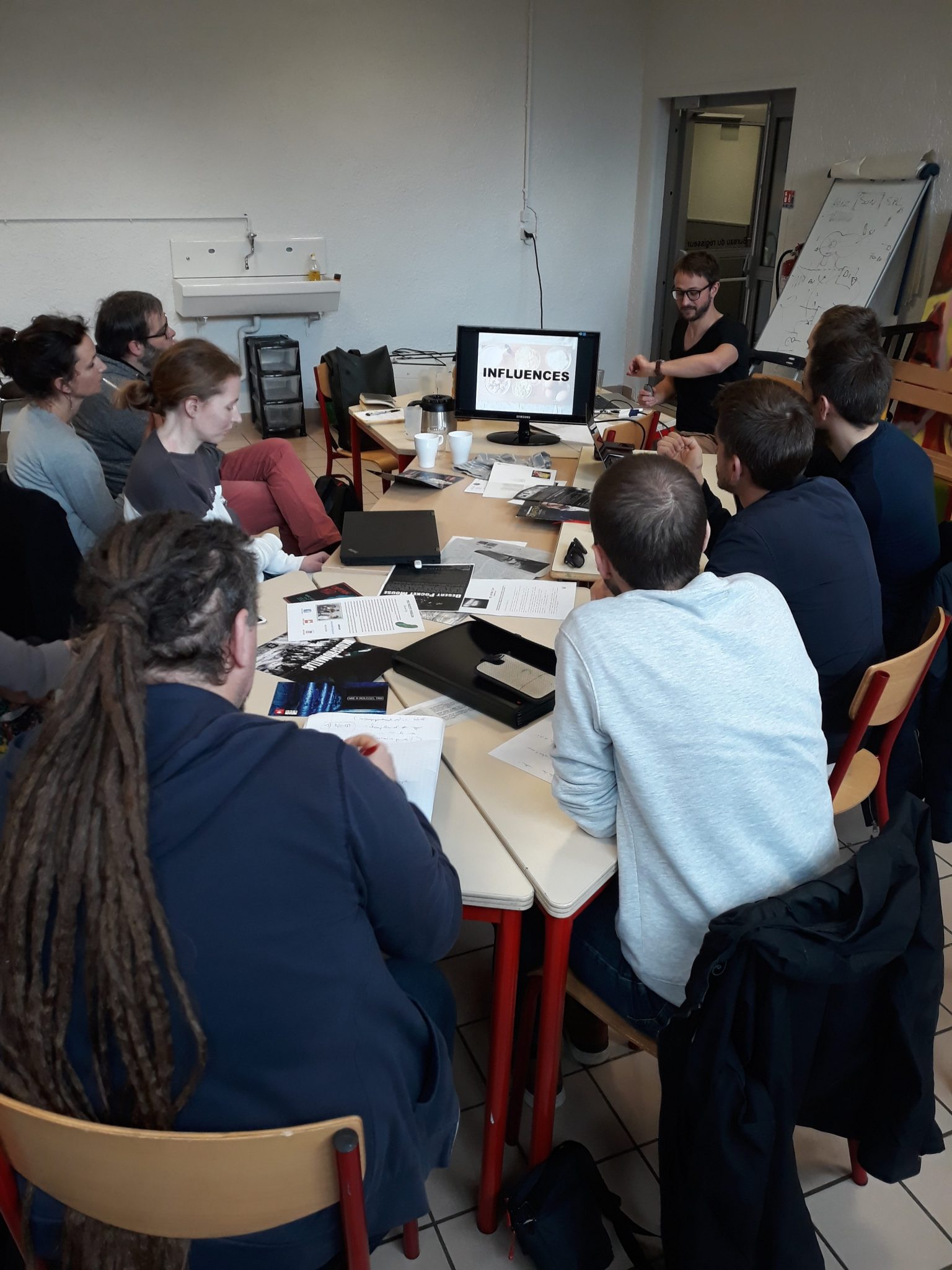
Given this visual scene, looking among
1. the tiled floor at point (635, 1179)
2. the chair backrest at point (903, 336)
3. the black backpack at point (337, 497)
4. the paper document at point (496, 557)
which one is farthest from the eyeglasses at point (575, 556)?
the chair backrest at point (903, 336)

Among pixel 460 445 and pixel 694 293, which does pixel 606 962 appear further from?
pixel 694 293

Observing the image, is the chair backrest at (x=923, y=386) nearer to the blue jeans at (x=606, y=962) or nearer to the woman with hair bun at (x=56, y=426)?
the woman with hair bun at (x=56, y=426)

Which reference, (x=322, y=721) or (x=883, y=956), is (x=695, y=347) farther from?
(x=883, y=956)

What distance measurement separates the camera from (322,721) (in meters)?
1.64

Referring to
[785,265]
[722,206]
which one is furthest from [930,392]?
[722,206]

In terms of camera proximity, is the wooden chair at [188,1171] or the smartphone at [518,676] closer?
the wooden chair at [188,1171]

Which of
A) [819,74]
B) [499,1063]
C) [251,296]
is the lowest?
[499,1063]

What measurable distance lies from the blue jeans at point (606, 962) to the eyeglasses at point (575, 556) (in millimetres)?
1028

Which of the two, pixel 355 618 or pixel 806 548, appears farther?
pixel 355 618

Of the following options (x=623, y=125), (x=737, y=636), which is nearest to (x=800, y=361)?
(x=623, y=125)

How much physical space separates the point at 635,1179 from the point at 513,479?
2082mm

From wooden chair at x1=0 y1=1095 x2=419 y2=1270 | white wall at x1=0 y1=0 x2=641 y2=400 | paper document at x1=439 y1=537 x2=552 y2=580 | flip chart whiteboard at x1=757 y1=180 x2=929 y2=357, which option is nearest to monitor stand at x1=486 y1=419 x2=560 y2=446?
paper document at x1=439 y1=537 x2=552 y2=580

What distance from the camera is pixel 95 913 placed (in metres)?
0.84

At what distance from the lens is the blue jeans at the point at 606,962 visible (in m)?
1.44
